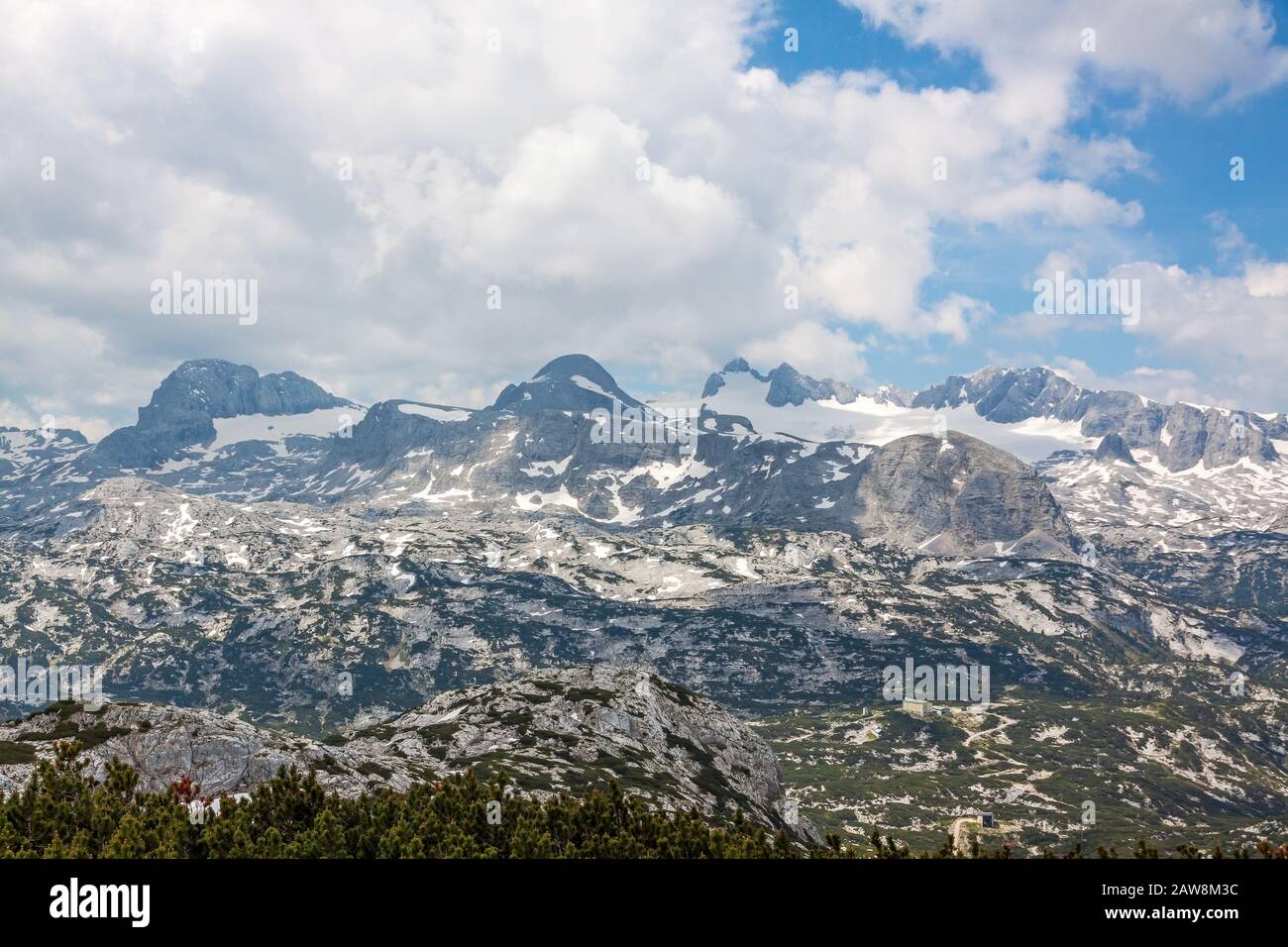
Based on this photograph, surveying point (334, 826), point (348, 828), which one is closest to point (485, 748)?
point (348, 828)

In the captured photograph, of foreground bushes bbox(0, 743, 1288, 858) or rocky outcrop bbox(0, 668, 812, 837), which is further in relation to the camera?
rocky outcrop bbox(0, 668, 812, 837)

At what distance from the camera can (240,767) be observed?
9506 cm

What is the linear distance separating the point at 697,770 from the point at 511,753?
3890 cm

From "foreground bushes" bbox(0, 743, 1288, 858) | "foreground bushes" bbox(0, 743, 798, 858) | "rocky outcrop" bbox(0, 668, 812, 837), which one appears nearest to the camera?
"foreground bushes" bbox(0, 743, 1288, 858)

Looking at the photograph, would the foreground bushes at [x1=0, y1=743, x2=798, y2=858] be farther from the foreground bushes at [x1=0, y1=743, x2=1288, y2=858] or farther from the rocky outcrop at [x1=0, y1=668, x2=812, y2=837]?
the rocky outcrop at [x1=0, y1=668, x2=812, y2=837]

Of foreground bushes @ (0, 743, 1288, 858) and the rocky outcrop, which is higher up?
foreground bushes @ (0, 743, 1288, 858)

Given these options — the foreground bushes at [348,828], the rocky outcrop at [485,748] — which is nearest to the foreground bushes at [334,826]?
the foreground bushes at [348,828]

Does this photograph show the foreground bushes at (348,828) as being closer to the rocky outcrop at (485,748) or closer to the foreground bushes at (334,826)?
the foreground bushes at (334,826)

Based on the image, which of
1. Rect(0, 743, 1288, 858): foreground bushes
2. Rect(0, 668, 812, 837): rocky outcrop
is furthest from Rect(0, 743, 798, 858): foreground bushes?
Rect(0, 668, 812, 837): rocky outcrop

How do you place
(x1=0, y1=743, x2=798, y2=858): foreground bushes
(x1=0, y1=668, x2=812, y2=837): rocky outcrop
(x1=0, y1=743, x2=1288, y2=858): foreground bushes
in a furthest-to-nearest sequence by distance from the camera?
(x1=0, y1=668, x2=812, y2=837): rocky outcrop → (x1=0, y1=743, x2=798, y2=858): foreground bushes → (x1=0, y1=743, x2=1288, y2=858): foreground bushes

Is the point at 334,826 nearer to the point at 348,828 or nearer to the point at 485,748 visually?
the point at 348,828

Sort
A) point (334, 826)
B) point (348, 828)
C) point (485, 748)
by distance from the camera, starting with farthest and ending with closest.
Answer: point (485, 748) → point (348, 828) → point (334, 826)
